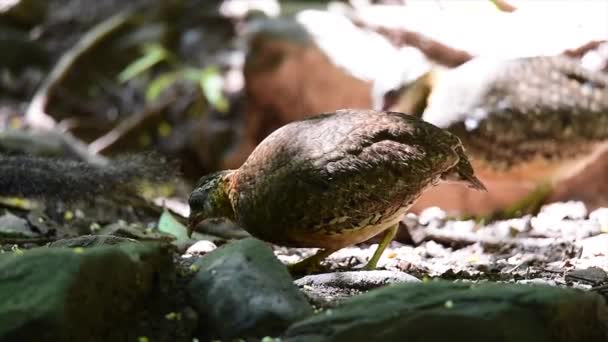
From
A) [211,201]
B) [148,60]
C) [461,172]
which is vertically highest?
[211,201]

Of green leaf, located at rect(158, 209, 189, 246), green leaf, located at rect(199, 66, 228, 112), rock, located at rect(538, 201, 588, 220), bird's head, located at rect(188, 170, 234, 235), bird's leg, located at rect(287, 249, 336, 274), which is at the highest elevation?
bird's head, located at rect(188, 170, 234, 235)

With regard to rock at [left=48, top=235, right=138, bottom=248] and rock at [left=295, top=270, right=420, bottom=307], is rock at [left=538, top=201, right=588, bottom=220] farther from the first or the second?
rock at [left=48, top=235, right=138, bottom=248]

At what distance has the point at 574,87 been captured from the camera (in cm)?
573

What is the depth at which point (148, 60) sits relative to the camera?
30.3 ft

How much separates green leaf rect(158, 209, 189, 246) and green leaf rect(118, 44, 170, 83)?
13.9 ft

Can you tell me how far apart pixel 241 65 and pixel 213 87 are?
2.42ft

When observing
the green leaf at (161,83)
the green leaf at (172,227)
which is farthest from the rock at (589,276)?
the green leaf at (161,83)

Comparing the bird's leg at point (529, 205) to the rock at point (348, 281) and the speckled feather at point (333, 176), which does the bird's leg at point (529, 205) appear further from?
the rock at point (348, 281)

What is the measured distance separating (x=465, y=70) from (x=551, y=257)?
193 cm

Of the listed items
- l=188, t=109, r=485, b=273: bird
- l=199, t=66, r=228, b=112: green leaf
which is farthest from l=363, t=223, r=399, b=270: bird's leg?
l=199, t=66, r=228, b=112: green leaf

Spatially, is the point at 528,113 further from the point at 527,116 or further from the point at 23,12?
the point at 23,12

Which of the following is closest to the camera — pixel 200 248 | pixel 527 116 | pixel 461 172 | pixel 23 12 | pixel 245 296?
pixel 245 296

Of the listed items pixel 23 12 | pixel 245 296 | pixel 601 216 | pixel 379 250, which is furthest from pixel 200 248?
pixel 23 12

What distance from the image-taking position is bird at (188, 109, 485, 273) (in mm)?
3582
